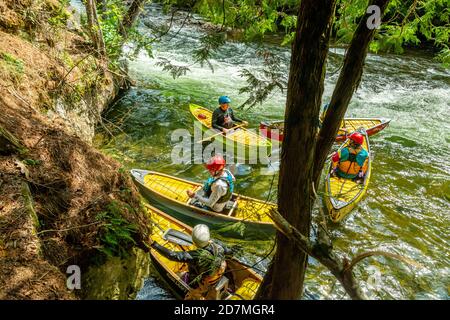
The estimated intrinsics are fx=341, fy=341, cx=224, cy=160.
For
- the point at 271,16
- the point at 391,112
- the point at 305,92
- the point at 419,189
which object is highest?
the point at 271,16

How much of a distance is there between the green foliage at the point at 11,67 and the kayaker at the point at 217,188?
3.82 m

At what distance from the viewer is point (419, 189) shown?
8766 millimetres

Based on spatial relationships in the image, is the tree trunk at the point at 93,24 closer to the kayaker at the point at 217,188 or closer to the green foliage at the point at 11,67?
the green foliage at the point at 11,67

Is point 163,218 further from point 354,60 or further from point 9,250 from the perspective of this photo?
point 354,60

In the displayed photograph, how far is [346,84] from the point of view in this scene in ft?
8.68

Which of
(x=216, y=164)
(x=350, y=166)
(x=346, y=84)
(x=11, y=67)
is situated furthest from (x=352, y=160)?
(x=11, y=67)

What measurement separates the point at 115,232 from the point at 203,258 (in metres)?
1.10

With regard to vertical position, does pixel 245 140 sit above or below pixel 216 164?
below

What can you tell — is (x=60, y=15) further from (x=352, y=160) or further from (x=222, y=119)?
(x=352, y=160)

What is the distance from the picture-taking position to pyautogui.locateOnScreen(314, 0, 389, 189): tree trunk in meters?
2.48

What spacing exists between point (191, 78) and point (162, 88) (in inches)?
73.5

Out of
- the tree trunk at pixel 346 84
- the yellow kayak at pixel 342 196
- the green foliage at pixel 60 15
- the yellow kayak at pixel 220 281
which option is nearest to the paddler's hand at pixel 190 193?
the yellow kayak at pixel 220 281
